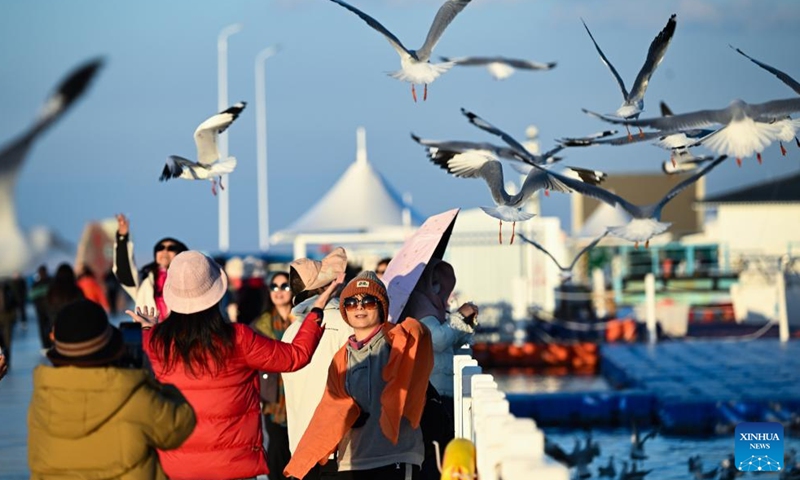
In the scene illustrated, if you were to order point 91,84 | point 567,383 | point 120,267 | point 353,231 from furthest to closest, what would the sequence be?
point 353,231 → point 567,383 → point 91,84 → point 120,267

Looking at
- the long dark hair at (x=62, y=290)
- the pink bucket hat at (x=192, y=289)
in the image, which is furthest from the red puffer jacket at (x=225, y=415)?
the long dark hair at (x=62, y=290)

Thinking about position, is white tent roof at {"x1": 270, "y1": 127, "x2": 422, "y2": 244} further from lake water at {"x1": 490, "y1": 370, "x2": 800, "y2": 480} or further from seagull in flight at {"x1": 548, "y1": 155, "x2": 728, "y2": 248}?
seagull in flight at {"x1": 548, "y1": 155, "x2": 728, "y2": 248}

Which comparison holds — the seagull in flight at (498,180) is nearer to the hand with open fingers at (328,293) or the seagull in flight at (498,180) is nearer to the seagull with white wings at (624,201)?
the seagull with white wings at (624,201)

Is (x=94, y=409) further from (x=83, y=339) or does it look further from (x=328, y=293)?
(x=328, y=293)

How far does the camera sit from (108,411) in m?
4.81

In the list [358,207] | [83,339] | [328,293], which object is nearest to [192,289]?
[83,339]

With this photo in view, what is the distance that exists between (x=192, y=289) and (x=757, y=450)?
23.8 ft

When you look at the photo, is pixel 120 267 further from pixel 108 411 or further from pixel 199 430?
pixel 108 411

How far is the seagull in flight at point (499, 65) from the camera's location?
37.7 ft

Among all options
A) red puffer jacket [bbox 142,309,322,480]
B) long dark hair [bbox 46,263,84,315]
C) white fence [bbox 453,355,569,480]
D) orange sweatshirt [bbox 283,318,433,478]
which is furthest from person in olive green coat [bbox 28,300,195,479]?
long dark hair [bbox 46,263,84,315]

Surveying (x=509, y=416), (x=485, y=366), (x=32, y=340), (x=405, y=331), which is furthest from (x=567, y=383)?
(x=509, y=416)

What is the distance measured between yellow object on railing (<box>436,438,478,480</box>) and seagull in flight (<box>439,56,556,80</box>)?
20.0ft

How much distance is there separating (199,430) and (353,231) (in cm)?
2594

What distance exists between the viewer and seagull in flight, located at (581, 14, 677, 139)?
986cm
